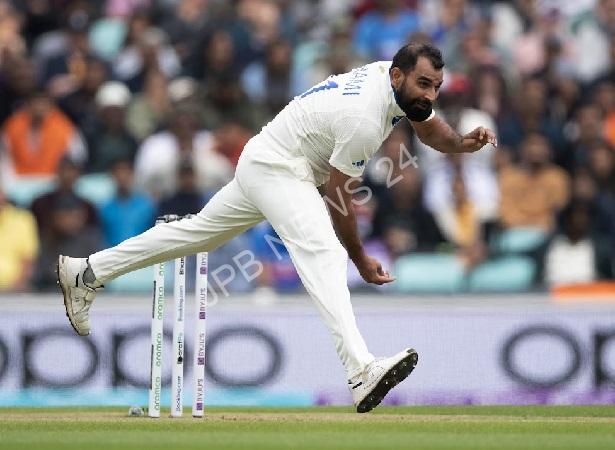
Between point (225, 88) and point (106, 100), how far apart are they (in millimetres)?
1160

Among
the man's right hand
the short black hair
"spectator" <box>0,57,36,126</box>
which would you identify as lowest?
the man's right hand

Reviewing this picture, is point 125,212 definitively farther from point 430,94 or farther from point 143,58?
point 430,94

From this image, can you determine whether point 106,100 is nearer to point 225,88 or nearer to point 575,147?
point 225,88

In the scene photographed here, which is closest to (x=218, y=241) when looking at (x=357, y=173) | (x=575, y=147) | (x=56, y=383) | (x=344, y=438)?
(x=357, y=173)

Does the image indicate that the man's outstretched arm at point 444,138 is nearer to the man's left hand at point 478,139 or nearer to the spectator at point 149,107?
the man's left hand at point 478,139

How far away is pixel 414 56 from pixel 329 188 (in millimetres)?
854

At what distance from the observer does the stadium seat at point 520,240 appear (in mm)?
12461

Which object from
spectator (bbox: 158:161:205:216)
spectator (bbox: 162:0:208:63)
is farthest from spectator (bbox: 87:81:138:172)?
spectator (bbox: 162:0:208:63)

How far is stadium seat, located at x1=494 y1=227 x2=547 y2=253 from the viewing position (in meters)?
12.5

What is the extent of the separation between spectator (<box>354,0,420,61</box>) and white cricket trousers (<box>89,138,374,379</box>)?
6707 mm

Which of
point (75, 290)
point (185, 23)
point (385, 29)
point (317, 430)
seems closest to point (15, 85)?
point (185, 23)

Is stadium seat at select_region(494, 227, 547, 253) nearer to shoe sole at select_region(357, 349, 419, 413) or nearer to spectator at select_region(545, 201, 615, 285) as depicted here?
spectator at select_region(545, 201, 615, 285)

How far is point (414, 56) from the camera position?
820 centimetres

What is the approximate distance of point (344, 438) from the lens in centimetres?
768
